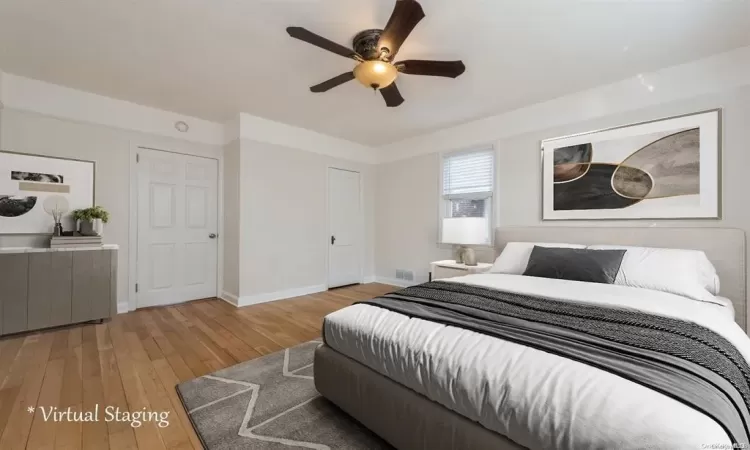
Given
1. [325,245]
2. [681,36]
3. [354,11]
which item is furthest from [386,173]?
[681,36]

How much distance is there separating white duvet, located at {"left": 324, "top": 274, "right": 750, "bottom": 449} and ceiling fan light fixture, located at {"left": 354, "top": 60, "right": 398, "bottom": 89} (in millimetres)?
1572

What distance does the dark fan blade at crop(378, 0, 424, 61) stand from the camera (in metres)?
1.63

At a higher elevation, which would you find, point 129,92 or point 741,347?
point 129,92

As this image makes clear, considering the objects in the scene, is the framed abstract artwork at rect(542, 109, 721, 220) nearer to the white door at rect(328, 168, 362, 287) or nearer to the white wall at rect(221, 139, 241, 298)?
the white door at rect(328, 168, 362, 287)

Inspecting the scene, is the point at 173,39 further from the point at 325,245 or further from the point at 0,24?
the point at 325,245

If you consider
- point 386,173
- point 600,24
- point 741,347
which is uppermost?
point 600,24

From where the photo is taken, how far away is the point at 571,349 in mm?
1111

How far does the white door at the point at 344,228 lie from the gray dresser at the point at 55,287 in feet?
8.89

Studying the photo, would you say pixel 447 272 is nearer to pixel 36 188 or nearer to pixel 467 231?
pixel 467 231

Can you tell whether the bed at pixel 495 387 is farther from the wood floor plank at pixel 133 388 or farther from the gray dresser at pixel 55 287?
the gray dresser at pixel 55 287

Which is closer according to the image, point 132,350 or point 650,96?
point 132,350

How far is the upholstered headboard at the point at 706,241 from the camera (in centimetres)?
231

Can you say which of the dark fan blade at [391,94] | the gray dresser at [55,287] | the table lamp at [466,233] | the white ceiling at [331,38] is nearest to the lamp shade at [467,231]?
the table lamp at [466,233]

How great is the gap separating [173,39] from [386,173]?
3.48 metres
